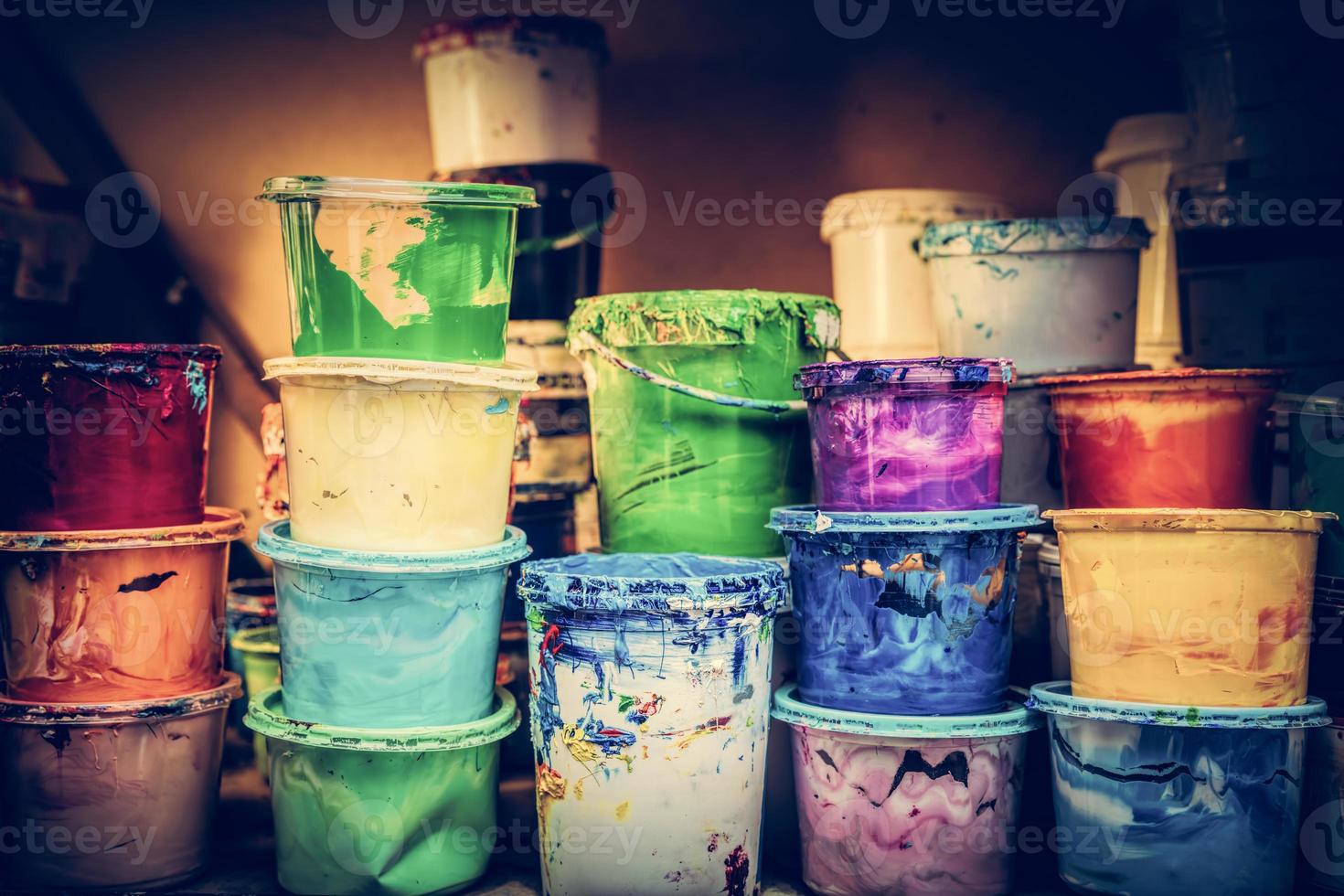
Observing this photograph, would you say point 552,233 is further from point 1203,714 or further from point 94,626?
point 1203,714

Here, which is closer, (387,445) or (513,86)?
(387,445)

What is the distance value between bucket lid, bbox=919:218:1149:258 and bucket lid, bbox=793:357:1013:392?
59cm

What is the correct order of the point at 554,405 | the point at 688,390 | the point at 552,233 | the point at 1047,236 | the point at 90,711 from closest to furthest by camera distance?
the point at 90,711 → the point at 688,390 → the point at 1047,236 → the point at 554,405 → the point at 552,233

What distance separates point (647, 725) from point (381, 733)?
57 cm

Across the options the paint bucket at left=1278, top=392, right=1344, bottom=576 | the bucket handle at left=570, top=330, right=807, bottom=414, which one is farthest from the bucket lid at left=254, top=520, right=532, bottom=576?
the paint bucket at left=1278, top=392, right=1344, bottom=576

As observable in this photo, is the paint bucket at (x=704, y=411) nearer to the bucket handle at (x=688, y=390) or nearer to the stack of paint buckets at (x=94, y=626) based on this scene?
the bucket handle at (x=688, y=390)

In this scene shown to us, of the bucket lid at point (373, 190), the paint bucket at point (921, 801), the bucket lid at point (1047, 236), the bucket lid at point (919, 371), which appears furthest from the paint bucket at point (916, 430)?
the bucket lid at point (373, 190)

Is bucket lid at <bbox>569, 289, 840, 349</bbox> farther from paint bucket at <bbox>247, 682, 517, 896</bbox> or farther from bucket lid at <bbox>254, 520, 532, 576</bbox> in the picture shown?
paint bucket at <bbox>247, 682, 517, 896</bbox>

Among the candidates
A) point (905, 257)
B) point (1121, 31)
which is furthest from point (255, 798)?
point (1121, 31)

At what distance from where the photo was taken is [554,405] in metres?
3.58

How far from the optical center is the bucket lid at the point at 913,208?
12.2 ft

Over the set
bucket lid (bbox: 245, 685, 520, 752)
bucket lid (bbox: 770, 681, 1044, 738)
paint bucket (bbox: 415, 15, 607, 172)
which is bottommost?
bucket lid (bbox: 245, 685, 520, 752)

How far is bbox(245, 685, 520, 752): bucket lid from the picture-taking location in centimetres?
248

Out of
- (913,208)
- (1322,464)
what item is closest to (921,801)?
(1322,464)
